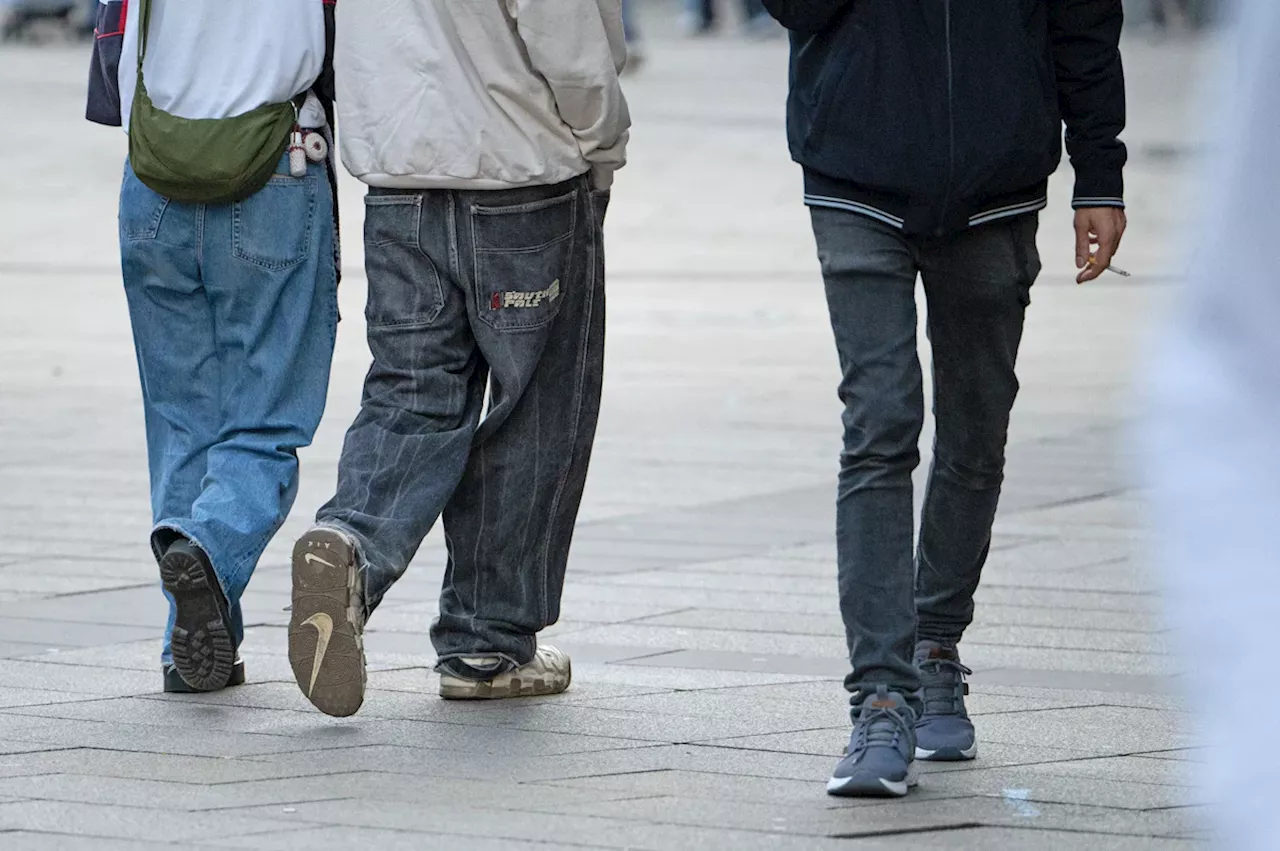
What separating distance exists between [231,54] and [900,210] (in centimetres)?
145

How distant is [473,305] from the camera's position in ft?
14.5

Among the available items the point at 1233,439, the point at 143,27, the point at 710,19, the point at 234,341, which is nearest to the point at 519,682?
the point at 234,341

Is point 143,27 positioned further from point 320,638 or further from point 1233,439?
point 1233,439

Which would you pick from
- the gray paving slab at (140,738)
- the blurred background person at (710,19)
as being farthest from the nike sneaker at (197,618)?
the blurred background person at (710,19)

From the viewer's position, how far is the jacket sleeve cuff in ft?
13.4

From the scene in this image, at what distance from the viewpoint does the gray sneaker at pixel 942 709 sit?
4059 millimetres

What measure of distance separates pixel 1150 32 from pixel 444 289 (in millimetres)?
29855

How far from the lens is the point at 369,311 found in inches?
177

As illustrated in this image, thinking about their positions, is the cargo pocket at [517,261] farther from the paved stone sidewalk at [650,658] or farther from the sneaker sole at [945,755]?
the sneaker sole at [945,755]

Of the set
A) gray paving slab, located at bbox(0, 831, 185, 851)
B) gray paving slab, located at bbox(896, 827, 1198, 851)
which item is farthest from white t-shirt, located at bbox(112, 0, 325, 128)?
gray paving slab, located at bbox(896, 827, 1198, 851)

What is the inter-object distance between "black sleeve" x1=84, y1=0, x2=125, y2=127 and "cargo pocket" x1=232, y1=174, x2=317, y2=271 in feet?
1.22

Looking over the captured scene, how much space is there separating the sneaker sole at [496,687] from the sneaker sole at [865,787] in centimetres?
101

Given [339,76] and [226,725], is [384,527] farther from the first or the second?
[339,76]

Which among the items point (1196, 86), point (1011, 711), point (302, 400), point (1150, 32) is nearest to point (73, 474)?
point (302, 400)
